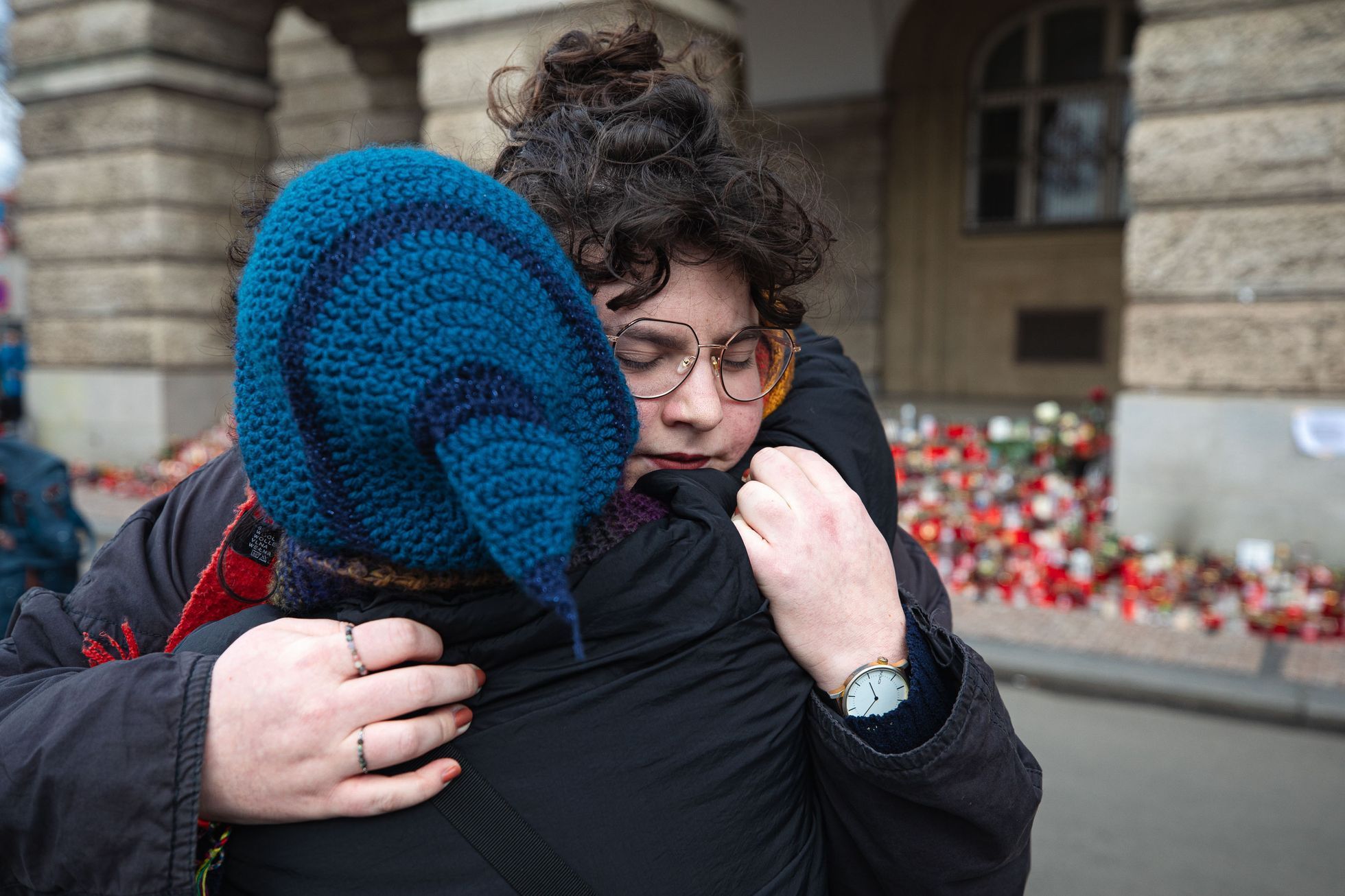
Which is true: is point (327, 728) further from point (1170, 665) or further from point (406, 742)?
point (1170, 665)

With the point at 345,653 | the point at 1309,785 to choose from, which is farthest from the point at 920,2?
the point at 345,653

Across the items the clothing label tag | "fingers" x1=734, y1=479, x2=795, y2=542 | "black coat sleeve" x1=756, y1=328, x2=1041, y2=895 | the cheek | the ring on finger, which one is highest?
the cheek

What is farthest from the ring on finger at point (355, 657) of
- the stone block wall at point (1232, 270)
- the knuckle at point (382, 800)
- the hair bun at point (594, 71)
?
the stone block wall at point (1232, 270)

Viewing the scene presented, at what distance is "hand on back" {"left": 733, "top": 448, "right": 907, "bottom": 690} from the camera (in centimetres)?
111

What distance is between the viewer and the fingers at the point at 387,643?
3.17ft

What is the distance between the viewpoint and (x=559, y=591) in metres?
0.77

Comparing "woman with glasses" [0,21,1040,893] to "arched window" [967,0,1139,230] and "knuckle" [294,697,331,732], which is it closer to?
"knuckle" [294,697,331,732]

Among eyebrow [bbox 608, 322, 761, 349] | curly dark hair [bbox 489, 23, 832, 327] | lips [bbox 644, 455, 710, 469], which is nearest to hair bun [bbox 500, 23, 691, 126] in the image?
curly dark hair [bbox 489, 23, 832, 327]

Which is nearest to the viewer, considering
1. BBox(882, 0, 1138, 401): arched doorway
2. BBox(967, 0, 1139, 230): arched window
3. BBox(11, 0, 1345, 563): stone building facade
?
BBox(11, 0, 1345, 563): stone building facade

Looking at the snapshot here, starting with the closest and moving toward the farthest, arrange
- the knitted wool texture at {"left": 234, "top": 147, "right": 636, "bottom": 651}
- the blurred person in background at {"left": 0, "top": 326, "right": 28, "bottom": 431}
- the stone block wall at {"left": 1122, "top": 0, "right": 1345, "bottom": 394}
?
the knitted wool texture at {"left": 234, "top": 147, "right": 636, "bottom": 651}, the stone block wall at {"left": 1122, "top": 0, "right": 1345, "bottom": 394}, the blurred person in background at {"left": 0, "top": 326, "right": 28, "bottom": 431}

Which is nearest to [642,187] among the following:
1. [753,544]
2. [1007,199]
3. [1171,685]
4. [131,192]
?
[753,544]

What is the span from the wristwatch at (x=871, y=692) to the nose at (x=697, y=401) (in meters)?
0.38

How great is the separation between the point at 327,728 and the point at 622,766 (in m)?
0.28

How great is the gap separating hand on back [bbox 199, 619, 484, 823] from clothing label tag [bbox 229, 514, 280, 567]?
217 mm
